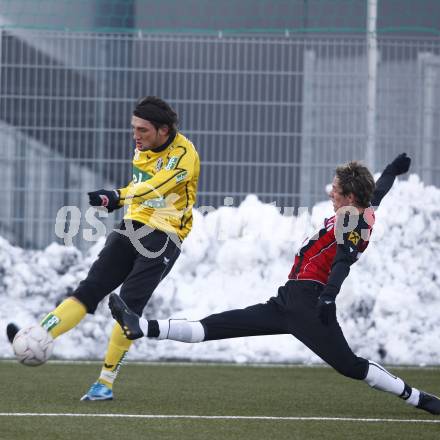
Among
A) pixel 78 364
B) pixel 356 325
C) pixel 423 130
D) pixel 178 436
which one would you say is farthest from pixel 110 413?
pixel 423 130

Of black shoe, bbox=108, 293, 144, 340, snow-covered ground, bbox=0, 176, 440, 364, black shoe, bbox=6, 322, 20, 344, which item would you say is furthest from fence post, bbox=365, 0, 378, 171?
black shoe, bbox=108, 293, 144, 340

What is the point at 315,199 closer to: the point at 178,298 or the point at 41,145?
the point at 178,298

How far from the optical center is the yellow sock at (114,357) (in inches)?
321

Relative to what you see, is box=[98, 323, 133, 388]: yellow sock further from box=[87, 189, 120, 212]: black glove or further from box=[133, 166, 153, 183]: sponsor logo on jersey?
box=[87, 189, 120, 212]: black glove

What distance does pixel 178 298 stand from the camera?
13273 millimetres

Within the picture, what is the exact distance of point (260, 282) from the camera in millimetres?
13688

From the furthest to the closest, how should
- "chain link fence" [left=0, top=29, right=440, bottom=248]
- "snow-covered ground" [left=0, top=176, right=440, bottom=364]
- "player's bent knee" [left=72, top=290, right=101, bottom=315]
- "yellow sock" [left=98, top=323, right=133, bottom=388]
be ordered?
1. "chain link fence" [left=0, top=29, right=440, bottom=248]
2. "snow-covered ground" [left=0, top=176, right=440, bottom=364]
3. "yellow sock" [left=98, top=323, right=133, bottom=388]
4. "player's bent knee" [left=72, top=290, right=101, bottom=315]

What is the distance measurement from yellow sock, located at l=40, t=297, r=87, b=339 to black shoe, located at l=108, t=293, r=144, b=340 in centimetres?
57

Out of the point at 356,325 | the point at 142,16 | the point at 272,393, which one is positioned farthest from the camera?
the point at 142,16

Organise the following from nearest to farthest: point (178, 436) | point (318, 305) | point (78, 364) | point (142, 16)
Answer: point (178, 436)
point (318, 305)
point (78, 364)
point (142, 16)

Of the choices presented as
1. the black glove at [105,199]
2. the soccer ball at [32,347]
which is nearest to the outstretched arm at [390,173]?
the black glove at [105,199]

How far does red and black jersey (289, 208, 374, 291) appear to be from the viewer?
7418 mm

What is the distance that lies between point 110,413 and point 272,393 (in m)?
1.93

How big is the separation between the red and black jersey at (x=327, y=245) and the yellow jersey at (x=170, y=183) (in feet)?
2.89
